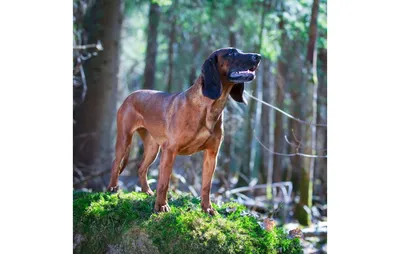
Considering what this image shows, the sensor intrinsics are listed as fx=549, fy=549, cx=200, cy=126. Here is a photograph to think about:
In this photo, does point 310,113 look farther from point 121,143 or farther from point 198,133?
point 198,133

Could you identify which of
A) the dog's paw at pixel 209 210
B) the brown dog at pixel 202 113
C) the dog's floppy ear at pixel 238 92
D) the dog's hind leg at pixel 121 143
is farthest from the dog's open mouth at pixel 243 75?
the dog's hind leg at pixel 121 143

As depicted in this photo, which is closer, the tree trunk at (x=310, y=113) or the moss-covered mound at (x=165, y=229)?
the moss-covered mound at (x=165, y=229)

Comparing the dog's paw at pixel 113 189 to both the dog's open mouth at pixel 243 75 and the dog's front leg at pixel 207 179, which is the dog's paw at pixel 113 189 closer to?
the dog's front leg at pixel 207 179

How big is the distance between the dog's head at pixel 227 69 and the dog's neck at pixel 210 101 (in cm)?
8

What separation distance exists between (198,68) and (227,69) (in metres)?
10.5

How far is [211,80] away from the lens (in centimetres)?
516

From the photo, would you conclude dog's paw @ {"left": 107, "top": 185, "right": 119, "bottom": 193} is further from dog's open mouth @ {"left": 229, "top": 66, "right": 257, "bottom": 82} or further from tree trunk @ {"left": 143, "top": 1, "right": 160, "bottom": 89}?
tree trunk @ {"left": 143, "top": 1, "right": 160, "bottom": 89}

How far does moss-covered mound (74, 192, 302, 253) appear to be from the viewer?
5.15m

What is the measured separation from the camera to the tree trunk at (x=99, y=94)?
10.4 metres

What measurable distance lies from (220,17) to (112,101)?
411 cm

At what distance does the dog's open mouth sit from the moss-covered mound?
1.39 m
